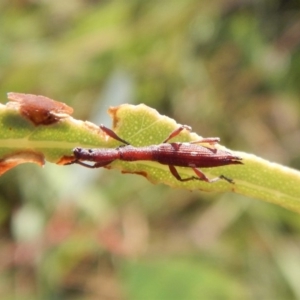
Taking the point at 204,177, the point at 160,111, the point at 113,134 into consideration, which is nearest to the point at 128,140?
the point at 113,134

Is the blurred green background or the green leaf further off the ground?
the blurred green background

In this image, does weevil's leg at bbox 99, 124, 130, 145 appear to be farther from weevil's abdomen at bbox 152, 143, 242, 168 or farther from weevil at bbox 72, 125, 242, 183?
weevil's abdomen at bbox 152, 143, 242, 168

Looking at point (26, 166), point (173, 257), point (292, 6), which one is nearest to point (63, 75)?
point (26, 166)

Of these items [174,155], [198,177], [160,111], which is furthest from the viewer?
[160,111]

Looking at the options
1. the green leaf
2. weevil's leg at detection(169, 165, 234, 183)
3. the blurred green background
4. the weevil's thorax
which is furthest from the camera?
the blurred green background

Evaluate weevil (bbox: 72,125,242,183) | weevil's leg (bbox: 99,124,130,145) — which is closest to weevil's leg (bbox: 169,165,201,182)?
weevil (bbox: 72,125,242,183)

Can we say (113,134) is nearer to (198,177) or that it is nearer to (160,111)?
(198,177)
